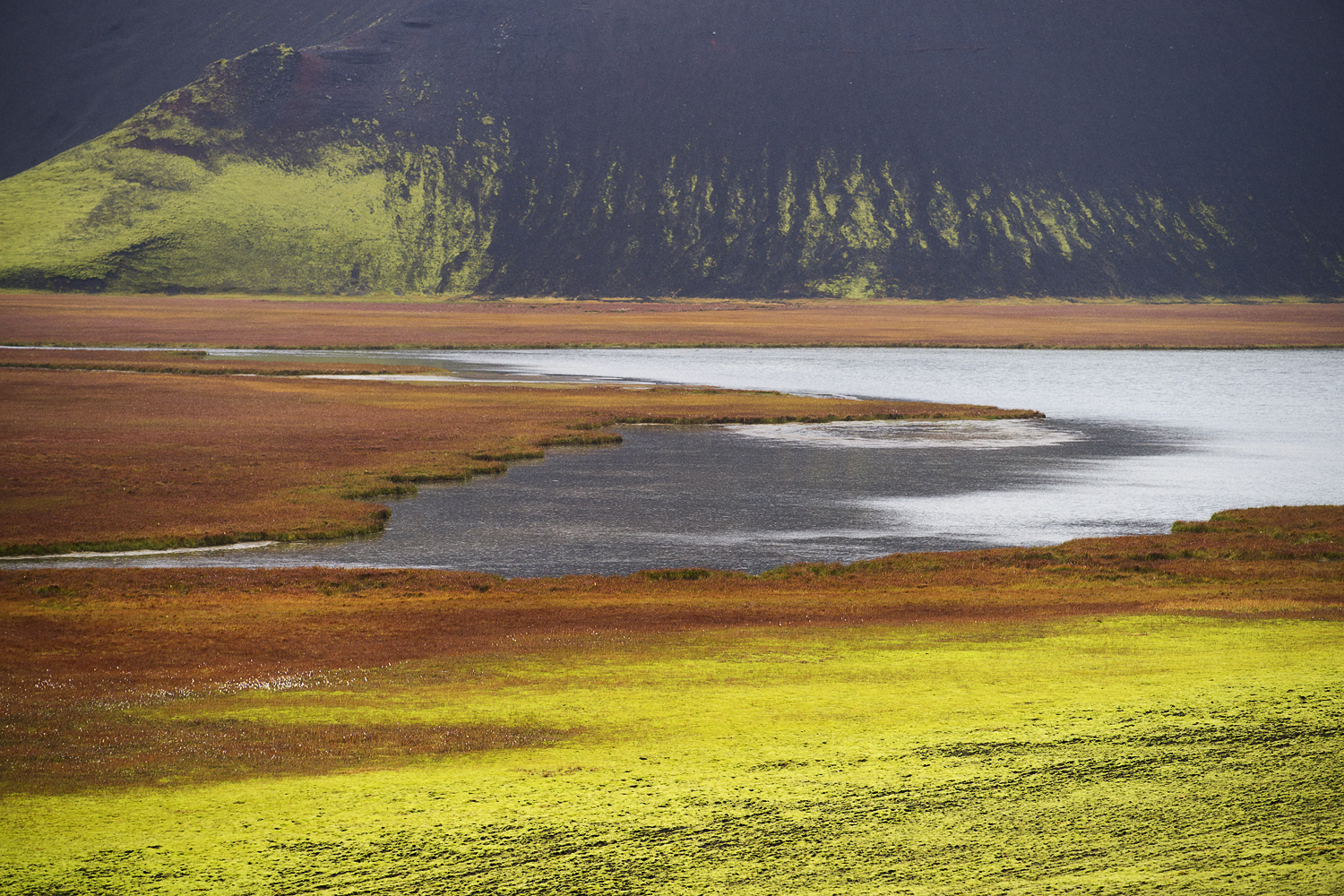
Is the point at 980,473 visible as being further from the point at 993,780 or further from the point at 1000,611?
the point at 993,780

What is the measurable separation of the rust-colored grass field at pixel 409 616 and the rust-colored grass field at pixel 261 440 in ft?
25.8

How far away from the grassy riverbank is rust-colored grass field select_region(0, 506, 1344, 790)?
0.31 feet

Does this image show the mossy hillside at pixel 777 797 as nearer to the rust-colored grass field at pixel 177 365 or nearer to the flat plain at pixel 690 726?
the flat plain at pixel 690 726

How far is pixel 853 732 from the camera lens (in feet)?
44.0

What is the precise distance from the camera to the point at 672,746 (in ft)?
42.4

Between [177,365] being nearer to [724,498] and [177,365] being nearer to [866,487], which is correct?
[724,498]

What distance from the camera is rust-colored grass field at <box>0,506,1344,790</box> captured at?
13.2m

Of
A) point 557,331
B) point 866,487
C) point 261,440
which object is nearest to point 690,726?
point 866,487

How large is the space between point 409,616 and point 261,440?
108ft

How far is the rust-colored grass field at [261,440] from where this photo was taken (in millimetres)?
35062

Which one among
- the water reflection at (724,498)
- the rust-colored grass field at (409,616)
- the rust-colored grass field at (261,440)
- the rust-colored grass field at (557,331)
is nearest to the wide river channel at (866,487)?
the water reflection at (724,498)

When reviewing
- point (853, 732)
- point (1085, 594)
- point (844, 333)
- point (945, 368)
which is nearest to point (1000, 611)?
point (1085, 594)

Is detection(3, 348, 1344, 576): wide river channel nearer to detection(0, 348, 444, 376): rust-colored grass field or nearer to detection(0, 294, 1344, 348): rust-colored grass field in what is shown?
detection(0, 348, 444, 376): rust-colored grass field

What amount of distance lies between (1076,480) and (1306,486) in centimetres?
723
